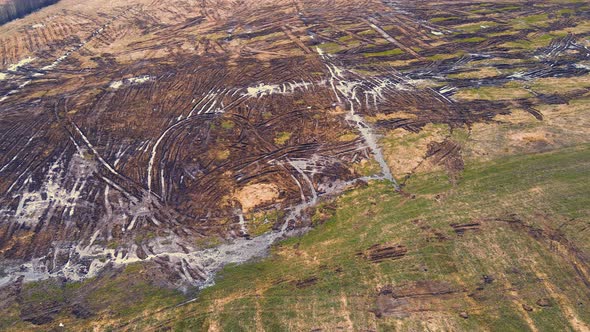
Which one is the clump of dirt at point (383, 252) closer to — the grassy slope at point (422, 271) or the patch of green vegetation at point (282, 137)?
the grassy slope at point (422, 271)

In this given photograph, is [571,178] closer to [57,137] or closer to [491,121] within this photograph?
[491,121]

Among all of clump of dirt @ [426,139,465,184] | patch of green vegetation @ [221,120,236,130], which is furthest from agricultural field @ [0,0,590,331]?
patch of green vegetation @ [221,120,236,130]

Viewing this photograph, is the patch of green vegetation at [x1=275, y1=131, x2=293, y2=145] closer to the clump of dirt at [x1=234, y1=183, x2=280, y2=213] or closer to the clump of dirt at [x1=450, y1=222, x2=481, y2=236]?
the clump of dirt at [x1=234, y1=183, x2=280, y2=213]

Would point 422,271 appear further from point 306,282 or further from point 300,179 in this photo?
point 300,179

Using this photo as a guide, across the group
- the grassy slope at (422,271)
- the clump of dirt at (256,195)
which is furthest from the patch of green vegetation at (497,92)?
the clump of dirt at (256,195)

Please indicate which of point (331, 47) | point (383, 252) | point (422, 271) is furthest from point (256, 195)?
point (331, 47)

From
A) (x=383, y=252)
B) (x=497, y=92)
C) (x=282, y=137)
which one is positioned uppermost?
(x=497, y=92)

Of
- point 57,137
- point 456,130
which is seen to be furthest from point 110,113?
point 456,130
